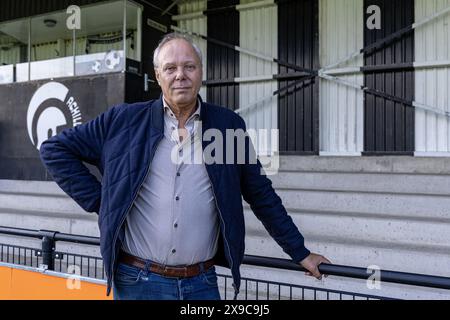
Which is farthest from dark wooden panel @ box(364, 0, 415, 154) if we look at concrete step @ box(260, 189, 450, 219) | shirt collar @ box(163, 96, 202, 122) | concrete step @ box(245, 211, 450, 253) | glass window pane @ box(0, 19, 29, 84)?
glass window pane @ box(0, 19, 29, 84)

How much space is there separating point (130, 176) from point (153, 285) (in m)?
0.46

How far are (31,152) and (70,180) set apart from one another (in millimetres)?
6999

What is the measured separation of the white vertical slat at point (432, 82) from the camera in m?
6.60

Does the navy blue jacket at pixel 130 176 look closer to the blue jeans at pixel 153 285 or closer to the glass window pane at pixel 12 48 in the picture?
the blue jeans at pixel 153 285

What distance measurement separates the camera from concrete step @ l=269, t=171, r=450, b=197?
5301mm

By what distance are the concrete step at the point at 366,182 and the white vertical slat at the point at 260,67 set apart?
1726 millimetres

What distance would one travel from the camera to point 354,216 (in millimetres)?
4328

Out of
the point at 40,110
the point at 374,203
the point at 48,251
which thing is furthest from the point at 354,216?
the point at 40,110

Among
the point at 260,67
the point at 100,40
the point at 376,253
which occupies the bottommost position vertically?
the point at 376,253

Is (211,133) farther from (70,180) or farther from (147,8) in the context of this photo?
(147,8)

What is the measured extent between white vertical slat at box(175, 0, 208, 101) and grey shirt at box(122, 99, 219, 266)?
6.82m

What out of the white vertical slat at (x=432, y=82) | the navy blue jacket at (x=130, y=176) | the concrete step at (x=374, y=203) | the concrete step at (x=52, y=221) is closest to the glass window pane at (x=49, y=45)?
the concrete step at (x=52, y=221)

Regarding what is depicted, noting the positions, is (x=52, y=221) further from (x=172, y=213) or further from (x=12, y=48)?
(x=12, y=48)

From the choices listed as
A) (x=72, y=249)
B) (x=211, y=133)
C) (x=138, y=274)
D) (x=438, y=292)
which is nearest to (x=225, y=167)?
(x=211, y=133)
